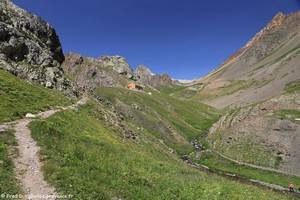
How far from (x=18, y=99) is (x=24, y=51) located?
3522cm

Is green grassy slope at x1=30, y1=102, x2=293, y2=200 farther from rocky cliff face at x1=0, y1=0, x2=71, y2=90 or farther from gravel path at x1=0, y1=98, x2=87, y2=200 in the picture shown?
rocky cliff face at x1=0, y1=0, x2=71, y2=90

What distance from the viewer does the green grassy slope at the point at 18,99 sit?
1873 inches

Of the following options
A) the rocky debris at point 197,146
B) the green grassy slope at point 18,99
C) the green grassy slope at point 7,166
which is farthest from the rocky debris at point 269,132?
the green grassy slope at point 7,166

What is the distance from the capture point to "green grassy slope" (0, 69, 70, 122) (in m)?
47.6

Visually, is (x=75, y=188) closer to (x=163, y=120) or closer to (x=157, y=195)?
(x=157, y=195)

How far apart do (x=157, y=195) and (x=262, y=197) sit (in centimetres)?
1069

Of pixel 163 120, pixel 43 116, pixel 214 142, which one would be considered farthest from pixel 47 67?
pixel 163 120

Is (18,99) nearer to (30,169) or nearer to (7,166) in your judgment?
(7,166)

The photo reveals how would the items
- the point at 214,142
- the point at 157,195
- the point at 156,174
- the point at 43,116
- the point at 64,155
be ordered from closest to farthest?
the point at 157,195 → the point at 64,155 → the point at 156,174 → the point at 43,116 → the point at 214,142

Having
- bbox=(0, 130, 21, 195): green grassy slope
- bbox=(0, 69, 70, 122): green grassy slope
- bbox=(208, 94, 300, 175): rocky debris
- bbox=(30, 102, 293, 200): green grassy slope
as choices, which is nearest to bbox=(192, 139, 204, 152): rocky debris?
bbox=(208, 94, 300, 175): rocky debris

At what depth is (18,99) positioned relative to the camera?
55656 mm

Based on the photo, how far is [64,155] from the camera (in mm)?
32062

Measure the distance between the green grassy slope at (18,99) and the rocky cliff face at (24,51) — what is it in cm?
1285

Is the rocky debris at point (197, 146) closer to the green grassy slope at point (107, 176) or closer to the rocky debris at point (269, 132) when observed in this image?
the rocky debris at point (269, 132)
